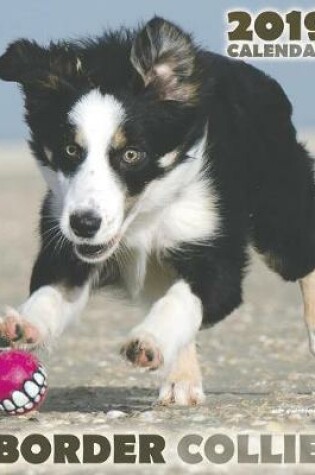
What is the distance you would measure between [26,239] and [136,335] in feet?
62.4

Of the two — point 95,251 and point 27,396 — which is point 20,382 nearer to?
point 27,396

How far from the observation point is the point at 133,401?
766 centimetres

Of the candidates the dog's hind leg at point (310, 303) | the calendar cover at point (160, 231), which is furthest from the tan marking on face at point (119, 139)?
the dog's hind leg at point (310, 303)

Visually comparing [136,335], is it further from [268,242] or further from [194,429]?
[268,242]

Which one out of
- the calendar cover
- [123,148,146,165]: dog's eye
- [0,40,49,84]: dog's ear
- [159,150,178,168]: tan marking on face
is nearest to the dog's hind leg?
the calendar cover

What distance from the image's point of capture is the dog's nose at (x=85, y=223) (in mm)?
5941

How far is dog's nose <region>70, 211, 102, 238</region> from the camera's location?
19.5 feet

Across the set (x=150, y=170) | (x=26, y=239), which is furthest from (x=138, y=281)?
(x=26, y=239)

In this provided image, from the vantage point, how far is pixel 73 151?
20.5 ft

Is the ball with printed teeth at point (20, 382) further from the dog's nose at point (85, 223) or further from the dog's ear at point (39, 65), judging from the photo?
the dog's ear at point (39, 65)

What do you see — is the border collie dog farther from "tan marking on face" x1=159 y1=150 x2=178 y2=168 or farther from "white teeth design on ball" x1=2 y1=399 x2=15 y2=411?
"white teeth design on ball" x1=2 y1=399 x2=15 y2=411

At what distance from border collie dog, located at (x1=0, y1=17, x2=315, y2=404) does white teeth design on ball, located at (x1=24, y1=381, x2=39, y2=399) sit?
7.5 inches

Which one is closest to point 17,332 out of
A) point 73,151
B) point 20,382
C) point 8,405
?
point 20,382

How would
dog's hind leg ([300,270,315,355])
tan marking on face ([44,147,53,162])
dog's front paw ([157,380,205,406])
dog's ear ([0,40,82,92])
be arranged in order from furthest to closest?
1. dog's hind leg ([300,270,315,355])
2. dog's front paw ([157,380,205,406])
3. dog's ear ([0,40,82,92])
4. tan marking on face ([44,147,53,162])
